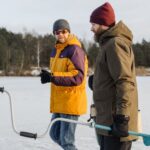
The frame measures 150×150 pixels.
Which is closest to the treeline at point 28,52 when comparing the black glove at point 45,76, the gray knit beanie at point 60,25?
the gray knit beanie at point 60,25

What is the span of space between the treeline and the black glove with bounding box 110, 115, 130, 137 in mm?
52462

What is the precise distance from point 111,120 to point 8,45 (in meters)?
62.7

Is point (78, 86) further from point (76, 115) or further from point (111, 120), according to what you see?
point (111, 120)

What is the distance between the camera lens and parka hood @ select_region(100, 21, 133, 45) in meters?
2.89

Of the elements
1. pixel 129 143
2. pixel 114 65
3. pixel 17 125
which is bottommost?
pixel 17 125

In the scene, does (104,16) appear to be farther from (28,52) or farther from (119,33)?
(28,52)

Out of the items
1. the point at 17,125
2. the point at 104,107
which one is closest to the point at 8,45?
the point at 17,125

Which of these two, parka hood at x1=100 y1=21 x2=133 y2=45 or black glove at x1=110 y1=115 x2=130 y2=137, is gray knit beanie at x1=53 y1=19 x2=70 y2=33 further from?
black glove at x1=110 y1=115 x2=130 y2=137

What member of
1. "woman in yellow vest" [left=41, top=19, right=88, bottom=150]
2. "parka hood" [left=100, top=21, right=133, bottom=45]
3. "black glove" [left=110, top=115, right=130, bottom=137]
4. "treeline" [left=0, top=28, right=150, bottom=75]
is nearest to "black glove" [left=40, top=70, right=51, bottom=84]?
"woman in yellow vest" [left=41, top=19, right=88, bottom=150]

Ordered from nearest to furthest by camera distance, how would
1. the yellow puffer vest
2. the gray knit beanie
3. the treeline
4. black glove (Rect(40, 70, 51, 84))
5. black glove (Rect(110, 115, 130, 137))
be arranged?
1. black glove (Rect(110, 115, 130, 137))
2. black glove (Rect(40, 70, 51, 84))
3. the yellow puffer vest
4. the gray knit beanie
5. the treeline

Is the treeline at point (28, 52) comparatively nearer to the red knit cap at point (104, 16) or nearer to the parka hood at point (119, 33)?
the red knit cap at point (104, 16)

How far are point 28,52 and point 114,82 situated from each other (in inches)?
2374

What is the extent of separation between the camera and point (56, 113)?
421 centimetres

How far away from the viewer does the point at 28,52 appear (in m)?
62.7
